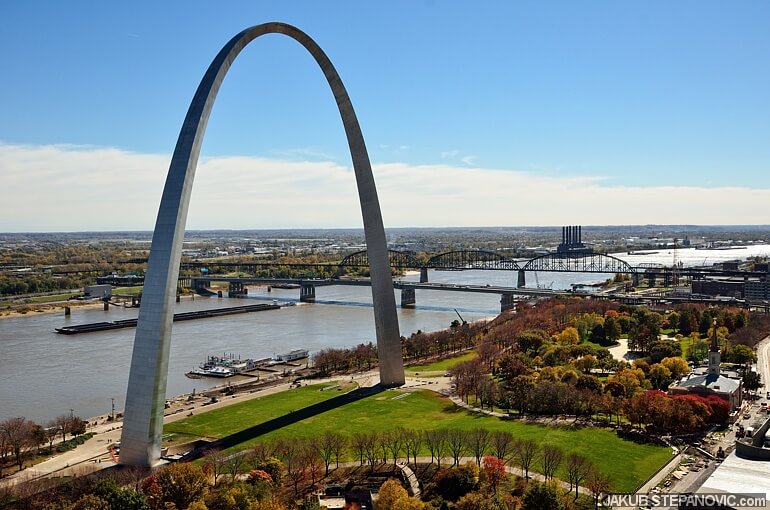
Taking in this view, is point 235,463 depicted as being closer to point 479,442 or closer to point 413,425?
point 413,425

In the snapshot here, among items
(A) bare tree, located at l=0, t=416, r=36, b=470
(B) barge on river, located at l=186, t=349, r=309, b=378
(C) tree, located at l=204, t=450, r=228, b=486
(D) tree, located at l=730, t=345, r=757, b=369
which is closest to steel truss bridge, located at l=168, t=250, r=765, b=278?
(B) barge on river, located at l=186, t=349, r=309, b=378

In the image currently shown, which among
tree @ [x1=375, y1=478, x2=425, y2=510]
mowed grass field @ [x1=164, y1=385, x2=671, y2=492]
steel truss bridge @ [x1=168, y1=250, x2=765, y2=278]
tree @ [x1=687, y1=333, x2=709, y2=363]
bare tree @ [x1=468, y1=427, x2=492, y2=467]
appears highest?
steel truss bridge @ [x1=168, y1=250, x2=765, y2=278]

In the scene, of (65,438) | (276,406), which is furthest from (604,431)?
(65,438)

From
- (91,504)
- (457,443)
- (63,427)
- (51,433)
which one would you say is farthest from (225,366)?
(91,504)

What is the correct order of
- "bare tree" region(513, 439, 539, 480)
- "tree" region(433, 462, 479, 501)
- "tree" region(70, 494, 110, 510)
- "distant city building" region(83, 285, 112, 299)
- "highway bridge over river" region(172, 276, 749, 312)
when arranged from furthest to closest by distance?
"distant city building" region(83, 285, 112, 299), "highway bridge over river" region(172, 276, 749, 312), "bare tree" region(513, 439, 539, 480), "tree" region(433, 462, 479, 501), "tree" region(70, 494, 110, 510)

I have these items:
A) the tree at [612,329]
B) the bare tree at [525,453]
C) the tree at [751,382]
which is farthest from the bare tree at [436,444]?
the tree at [612,329]

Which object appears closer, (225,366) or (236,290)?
(225,366)

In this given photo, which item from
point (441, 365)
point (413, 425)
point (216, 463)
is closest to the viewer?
point (216, 463)

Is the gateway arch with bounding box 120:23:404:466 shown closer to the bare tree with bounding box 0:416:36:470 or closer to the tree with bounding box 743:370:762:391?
the bare tree with bounding box 0:416:36:470
